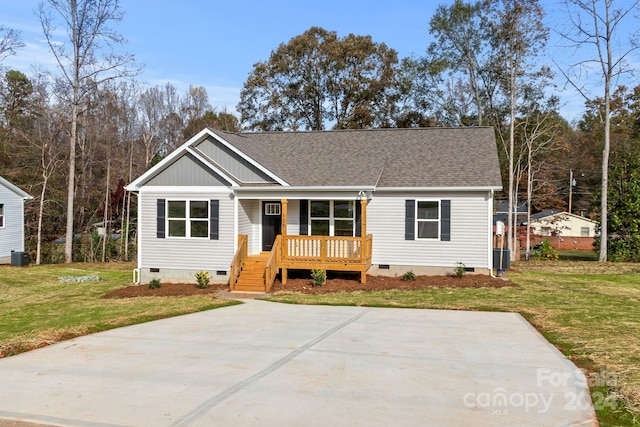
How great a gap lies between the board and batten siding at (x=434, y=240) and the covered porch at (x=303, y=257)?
1078 mm

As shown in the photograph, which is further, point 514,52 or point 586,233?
point 586,233

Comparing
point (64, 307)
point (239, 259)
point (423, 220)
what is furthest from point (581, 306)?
point (64, 307)

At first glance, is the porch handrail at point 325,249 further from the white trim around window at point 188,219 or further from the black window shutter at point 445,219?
the white trim around window at point 188,219

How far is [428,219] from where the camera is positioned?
54.7ft

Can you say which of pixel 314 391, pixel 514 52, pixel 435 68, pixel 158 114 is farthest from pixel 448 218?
pixel 158 114

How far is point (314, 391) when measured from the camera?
608 cm

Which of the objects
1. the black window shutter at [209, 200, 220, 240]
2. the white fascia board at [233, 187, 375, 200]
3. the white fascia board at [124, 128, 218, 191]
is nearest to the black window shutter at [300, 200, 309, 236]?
the white fascia board at [233, 187, 375, 200]

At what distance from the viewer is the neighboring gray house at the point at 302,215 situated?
1600cm

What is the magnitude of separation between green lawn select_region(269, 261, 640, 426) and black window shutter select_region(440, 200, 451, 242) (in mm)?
2345

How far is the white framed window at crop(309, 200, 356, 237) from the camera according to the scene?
17.4m

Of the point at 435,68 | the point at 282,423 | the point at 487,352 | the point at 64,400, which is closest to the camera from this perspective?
the point at 282,423

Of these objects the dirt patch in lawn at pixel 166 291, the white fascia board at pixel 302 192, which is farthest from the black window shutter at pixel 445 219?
the dirt patch in lawn at pixel 166 291

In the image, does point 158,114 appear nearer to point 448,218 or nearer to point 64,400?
point 448,218

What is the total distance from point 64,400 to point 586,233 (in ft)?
167
